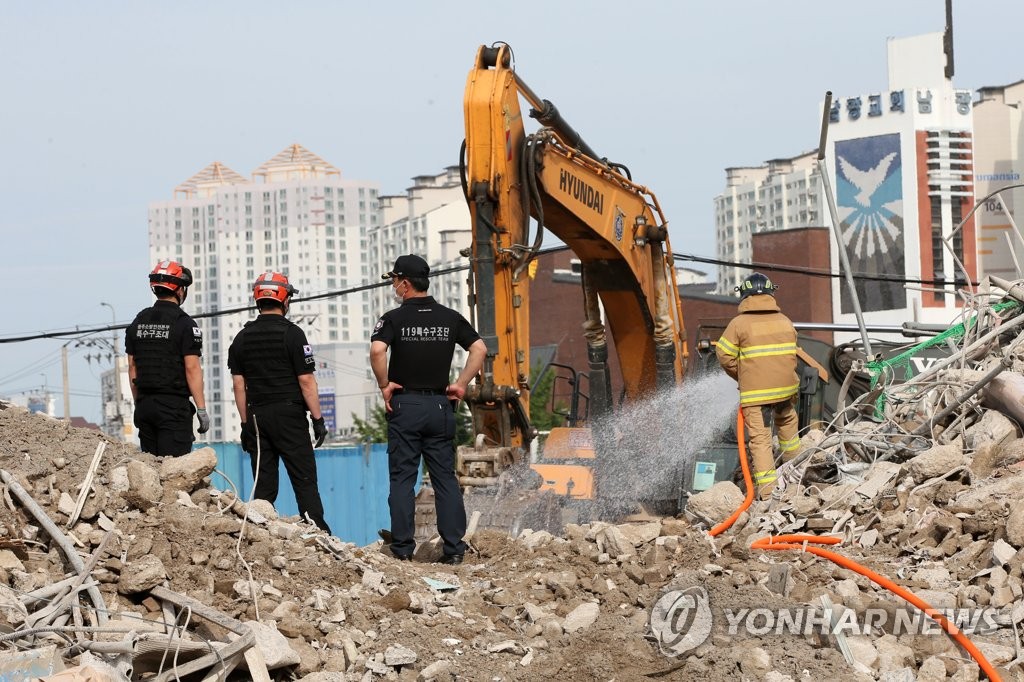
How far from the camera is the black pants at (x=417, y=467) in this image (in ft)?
26.2

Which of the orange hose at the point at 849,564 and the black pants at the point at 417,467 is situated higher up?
the black pants at the point at 417,467

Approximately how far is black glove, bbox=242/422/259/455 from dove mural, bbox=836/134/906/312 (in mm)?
36237

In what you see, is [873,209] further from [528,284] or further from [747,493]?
[747,493]

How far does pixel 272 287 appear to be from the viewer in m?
8.59


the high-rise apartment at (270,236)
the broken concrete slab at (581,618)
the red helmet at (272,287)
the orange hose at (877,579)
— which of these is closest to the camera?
the orange hose at (877,579)

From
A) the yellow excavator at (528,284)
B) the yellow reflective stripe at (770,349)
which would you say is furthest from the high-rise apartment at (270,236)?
the yellow reflective stripe at (770,349)

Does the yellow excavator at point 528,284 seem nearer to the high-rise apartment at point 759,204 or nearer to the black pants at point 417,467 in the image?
the black pants at point 417,467

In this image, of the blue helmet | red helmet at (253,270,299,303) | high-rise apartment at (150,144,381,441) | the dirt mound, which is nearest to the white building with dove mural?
the blue helmet

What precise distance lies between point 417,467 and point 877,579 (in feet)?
8.88

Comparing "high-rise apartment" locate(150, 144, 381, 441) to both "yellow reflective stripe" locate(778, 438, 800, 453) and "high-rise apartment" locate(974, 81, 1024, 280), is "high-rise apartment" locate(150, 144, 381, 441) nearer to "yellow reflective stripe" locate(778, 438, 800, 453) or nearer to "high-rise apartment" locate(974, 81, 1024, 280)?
"high-rise apartment" locate(974, 81, 1024, 280)

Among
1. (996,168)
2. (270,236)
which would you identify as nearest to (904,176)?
(996,168)

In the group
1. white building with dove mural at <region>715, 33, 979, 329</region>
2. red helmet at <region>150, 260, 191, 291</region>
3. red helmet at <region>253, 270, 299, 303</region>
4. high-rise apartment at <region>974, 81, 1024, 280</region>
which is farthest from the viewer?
high-rise apartment at <region>974, 81, 1024, 280</region>

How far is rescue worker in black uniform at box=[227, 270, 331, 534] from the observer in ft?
28.0

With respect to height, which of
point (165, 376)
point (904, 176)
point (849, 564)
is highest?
point (904, 176)
